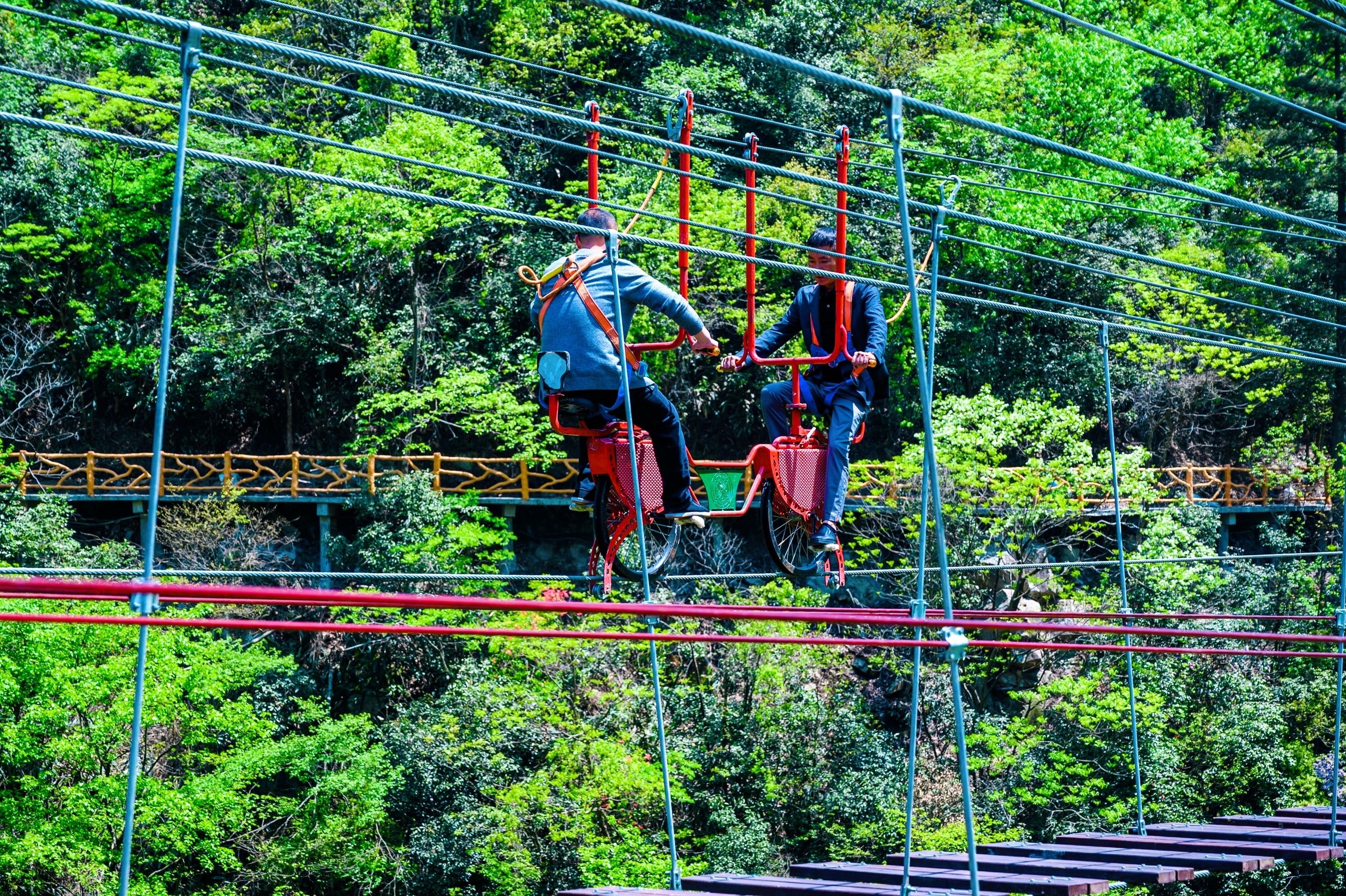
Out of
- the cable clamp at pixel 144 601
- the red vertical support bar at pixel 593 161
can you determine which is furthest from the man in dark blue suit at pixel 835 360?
the cable clamp at pixel 144 601

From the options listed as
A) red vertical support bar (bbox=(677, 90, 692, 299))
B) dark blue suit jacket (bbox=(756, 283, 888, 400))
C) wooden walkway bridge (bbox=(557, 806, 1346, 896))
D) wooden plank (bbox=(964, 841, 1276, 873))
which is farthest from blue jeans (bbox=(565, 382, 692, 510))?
wooden plank (bbox=(964, 841, 1276, 873))

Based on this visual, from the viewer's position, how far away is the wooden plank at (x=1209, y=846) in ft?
34.0

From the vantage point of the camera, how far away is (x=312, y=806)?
22.5 metres

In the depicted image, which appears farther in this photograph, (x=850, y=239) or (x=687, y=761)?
(x=850, y=239)

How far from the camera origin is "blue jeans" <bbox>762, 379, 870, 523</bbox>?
30.0ft

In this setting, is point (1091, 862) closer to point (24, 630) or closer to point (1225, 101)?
point (24, 630)

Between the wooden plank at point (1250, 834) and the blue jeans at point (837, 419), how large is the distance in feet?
14.0

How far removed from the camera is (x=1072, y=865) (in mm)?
9641

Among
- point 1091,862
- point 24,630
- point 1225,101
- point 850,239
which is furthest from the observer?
point 1225,101

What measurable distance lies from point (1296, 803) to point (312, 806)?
15.7 m

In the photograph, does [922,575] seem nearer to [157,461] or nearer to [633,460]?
[633,460]

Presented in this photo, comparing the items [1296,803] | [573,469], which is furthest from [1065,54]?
[1296,803]

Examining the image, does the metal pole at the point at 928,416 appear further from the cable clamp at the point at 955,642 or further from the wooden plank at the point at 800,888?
the wooden plank at the point at 800,888

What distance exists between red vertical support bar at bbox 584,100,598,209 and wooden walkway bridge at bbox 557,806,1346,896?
12.6 ft
